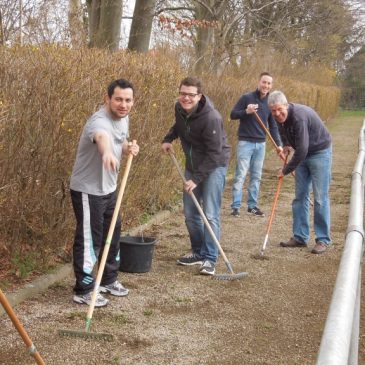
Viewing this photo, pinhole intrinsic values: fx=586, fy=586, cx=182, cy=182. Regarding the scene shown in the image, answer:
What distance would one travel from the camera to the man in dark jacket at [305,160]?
6.22 meters

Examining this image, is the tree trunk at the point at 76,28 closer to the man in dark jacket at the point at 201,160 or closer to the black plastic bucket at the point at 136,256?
the man in dark jacket at the point at 201,160

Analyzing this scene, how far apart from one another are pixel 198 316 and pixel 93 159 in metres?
1.54

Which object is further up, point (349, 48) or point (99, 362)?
point (349, 48)

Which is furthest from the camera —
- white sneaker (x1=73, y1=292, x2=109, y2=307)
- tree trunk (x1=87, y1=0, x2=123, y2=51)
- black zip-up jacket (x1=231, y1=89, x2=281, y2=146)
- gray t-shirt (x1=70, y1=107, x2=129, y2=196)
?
tree trunk (x1=87, y1=0, x2=123, y2=51)

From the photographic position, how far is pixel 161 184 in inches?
329

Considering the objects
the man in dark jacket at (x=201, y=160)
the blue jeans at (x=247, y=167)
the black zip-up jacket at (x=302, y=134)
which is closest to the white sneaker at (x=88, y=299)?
the man in dark jacket at (x=201, y=160)

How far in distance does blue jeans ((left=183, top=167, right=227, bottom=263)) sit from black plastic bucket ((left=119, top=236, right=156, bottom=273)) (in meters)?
0.55

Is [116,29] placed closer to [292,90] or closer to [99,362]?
[99,362]

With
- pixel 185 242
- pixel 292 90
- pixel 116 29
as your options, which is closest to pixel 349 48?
pixel 292 90

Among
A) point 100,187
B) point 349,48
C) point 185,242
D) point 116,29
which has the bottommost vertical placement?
point 185,242

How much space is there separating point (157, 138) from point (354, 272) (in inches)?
207

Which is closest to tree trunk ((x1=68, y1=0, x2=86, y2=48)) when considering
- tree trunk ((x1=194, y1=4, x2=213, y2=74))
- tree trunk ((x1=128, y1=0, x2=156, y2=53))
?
tree trunk ((x1=128, y1=0, x2=156, y2=53))

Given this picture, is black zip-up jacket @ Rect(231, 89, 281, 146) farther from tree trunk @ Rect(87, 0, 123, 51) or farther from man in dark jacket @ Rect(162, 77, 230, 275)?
man in dark jacket @ Rect(162, 77, 230, 275)

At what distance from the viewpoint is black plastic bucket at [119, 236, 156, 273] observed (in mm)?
5645
